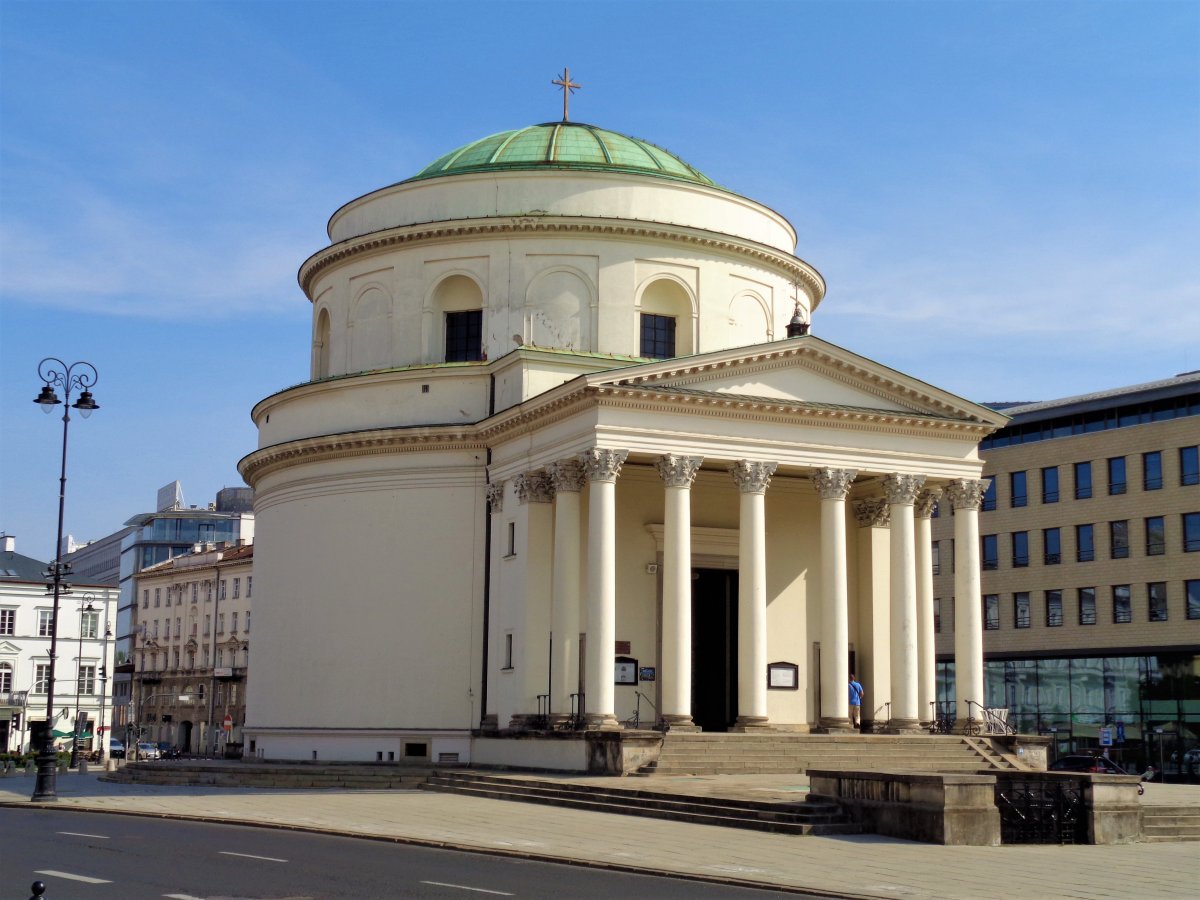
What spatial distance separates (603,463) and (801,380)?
5.92m

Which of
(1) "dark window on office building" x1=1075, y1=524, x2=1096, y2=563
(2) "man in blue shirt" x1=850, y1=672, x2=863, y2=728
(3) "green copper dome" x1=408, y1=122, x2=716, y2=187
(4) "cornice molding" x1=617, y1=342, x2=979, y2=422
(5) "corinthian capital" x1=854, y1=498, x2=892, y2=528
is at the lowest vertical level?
(2) "man in blue shirt" x1=850, y1=672, x2=863, y2=728

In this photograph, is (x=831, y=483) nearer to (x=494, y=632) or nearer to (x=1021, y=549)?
(x=494, y=632)

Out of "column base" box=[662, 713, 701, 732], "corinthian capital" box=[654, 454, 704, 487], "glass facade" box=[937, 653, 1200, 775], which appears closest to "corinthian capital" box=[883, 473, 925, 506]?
"corinthian capital" box=[654, 454, 704, 487]

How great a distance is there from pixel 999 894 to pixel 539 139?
3430 centimetres

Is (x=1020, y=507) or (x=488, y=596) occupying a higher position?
(x=1020, y=507)

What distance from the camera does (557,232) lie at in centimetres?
4434

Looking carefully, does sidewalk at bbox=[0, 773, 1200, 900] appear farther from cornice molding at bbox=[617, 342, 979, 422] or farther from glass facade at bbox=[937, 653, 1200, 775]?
glass facade at bbox=[937, 653, 1200, 775]

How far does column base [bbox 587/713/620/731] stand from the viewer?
1380 inches

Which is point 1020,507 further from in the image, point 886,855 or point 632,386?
point 886,855

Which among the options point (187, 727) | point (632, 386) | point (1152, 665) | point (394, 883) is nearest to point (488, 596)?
point (632, 386)

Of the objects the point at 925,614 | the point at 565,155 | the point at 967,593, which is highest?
the point at 565,155

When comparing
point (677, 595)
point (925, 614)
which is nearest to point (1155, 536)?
Result: point (925, 614)

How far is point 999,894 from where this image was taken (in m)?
18.0

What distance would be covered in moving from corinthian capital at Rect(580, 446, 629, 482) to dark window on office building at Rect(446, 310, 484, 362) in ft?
32.3
